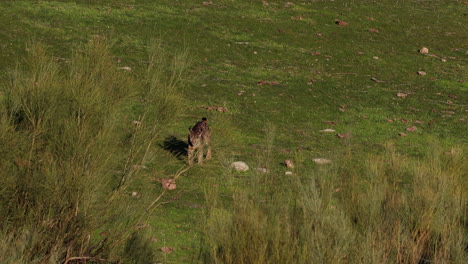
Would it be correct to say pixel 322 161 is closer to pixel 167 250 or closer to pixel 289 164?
pixel 289 164

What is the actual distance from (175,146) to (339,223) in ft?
28.2

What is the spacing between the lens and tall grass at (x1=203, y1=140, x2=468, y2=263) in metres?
8.00

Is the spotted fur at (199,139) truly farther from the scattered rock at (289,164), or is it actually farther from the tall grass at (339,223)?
the tall grass at (339,223)

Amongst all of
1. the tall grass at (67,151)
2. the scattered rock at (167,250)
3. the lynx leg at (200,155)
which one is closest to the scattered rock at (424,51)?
the lynx leg at (200,155)

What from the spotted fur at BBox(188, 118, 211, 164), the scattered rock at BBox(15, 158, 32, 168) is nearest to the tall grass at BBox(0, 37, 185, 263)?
the scattered rock at BBox(15, 158, 32, 168)

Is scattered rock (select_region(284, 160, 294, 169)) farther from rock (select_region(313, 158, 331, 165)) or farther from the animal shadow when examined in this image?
the animal shadow

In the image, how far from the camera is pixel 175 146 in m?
16.6

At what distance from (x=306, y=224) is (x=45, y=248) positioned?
Result: 3.65 meters

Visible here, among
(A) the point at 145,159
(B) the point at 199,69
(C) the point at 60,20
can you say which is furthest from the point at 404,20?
(A) the point at 145,159

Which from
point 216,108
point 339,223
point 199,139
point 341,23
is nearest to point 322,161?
point 199,139

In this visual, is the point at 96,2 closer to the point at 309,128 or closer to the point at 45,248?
the point at 309,128

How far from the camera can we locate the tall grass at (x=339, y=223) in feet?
26.2

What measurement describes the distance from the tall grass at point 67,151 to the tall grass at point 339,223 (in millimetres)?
1764

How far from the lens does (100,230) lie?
11.8 meters
